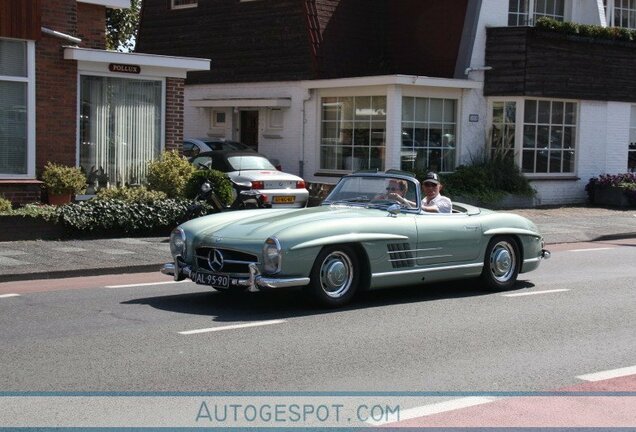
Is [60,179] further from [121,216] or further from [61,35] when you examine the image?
[61,35]

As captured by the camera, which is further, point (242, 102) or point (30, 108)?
point (242, 102)

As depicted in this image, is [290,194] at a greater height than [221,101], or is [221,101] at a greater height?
[221,101]

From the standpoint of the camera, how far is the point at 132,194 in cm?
1600

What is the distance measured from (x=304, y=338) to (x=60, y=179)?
9.08m

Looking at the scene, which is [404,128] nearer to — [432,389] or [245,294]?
[245,294]

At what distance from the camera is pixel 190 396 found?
6.07 meters

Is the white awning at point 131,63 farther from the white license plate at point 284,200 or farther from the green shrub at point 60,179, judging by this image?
the white license plate at point 284,200

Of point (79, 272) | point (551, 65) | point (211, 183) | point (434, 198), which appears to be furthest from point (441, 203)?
point (551, 65)

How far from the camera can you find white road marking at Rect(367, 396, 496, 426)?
5695 millimetres

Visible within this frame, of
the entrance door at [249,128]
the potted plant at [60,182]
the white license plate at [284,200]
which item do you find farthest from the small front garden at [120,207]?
the entrance door at [249,128]

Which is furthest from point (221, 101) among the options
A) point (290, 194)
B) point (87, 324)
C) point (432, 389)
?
point (432, 389)

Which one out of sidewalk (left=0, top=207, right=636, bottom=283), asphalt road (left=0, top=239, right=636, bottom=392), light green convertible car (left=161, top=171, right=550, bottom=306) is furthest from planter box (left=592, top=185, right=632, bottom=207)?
light green convertible car (left=161, top=171, right=550, bottom=306)

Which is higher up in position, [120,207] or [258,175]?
[258,175]

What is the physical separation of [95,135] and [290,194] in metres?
3.91
